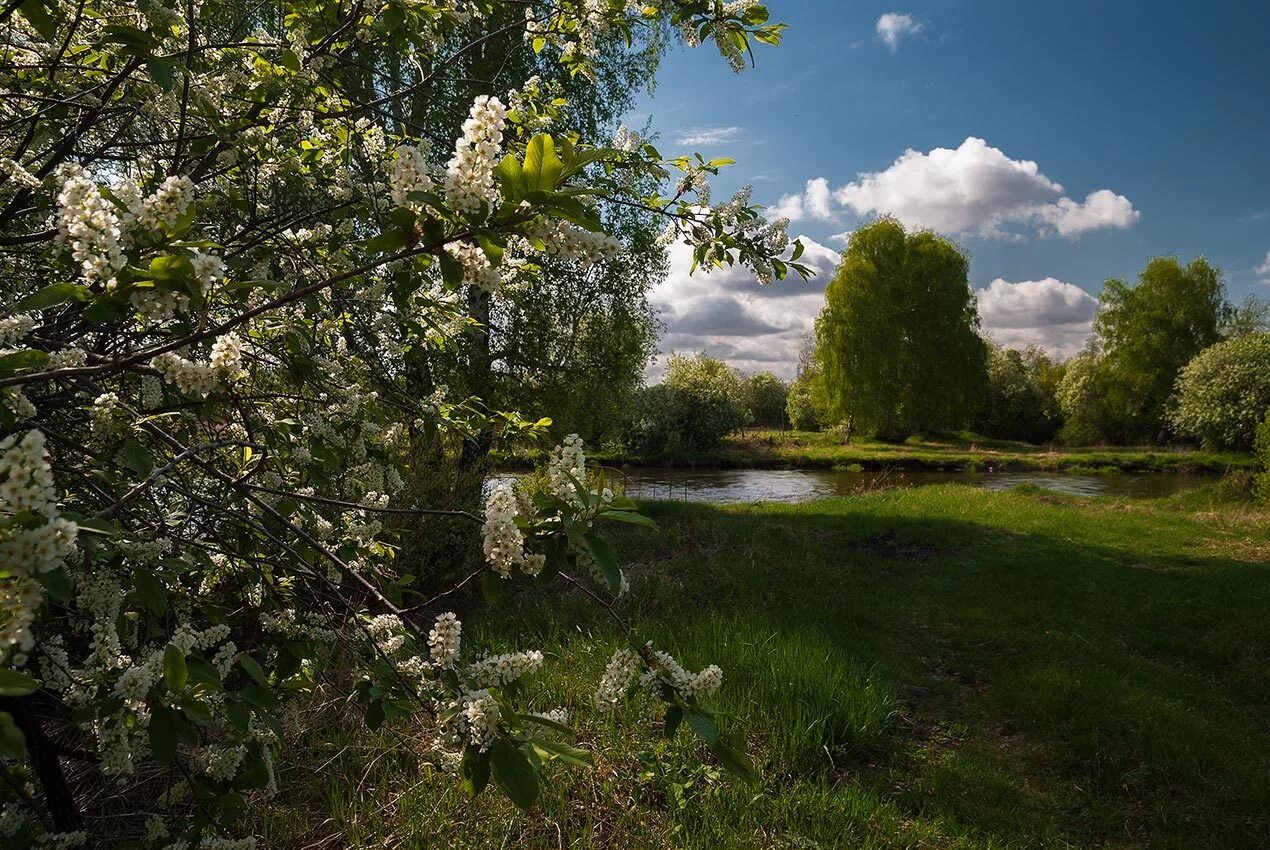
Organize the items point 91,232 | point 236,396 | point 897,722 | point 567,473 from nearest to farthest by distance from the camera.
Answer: point 91,232 → point 567,473 → point 236,396 → point 897,722

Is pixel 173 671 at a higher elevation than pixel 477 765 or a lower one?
higher

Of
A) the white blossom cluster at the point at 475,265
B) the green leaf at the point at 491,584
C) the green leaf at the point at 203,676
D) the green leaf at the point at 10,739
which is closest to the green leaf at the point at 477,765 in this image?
the green leaf at the point at 491,584

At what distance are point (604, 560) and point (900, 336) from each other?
35.1 metres

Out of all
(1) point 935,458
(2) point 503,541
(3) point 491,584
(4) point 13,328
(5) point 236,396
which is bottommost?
(1) point 935,458

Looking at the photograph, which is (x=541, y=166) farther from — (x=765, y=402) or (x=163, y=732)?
(x=765, y=402)

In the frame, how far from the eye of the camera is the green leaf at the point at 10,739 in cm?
91

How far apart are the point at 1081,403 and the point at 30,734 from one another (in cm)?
4317

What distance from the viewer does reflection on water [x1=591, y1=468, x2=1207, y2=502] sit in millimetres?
18547

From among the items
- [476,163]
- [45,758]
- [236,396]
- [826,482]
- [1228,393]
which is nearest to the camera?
[476,163]

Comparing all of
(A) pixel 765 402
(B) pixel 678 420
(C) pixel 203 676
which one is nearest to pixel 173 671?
(C) pixel 203 676

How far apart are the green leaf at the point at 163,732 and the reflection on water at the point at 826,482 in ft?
50.5

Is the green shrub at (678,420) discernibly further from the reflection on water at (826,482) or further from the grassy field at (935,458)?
the reflection on water at (826,482)

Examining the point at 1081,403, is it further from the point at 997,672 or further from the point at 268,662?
the point at 268,662

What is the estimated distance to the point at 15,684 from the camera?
3.05 ft
